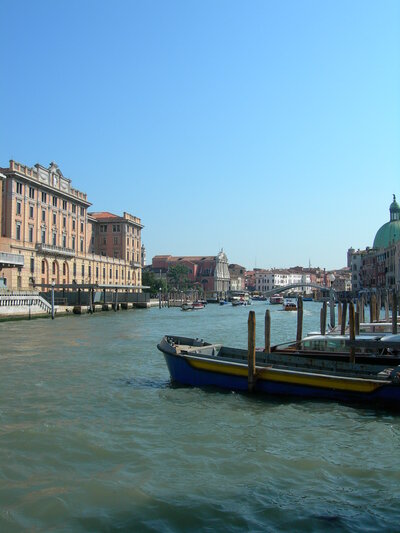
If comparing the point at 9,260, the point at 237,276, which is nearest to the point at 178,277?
the point at 237,276

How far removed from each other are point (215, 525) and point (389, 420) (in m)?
6.15

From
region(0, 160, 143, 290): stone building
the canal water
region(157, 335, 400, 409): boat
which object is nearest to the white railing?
region(0, 160, 143, 290): stone building

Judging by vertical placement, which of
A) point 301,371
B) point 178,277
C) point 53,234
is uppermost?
point 53,234

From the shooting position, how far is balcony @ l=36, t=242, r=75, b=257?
64375mm

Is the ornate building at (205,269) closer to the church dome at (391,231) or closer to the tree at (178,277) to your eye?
the tree at (178,277)

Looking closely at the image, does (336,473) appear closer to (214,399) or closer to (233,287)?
(214,399)

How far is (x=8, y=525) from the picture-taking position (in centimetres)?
661

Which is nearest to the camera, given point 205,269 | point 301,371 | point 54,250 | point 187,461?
point 187,461

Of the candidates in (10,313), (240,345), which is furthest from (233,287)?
(240,345)

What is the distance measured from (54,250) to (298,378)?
58.3 meters

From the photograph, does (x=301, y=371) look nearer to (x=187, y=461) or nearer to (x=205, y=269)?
(x=187, y=461)

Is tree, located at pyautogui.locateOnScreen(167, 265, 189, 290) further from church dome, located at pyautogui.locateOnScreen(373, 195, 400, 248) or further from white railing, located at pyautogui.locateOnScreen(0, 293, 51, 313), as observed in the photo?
white railing, located at pyautogui.locateOnScreen(0, 293, 51, 313)

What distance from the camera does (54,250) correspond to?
67.4 meters

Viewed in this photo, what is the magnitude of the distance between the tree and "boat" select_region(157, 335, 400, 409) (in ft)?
407
